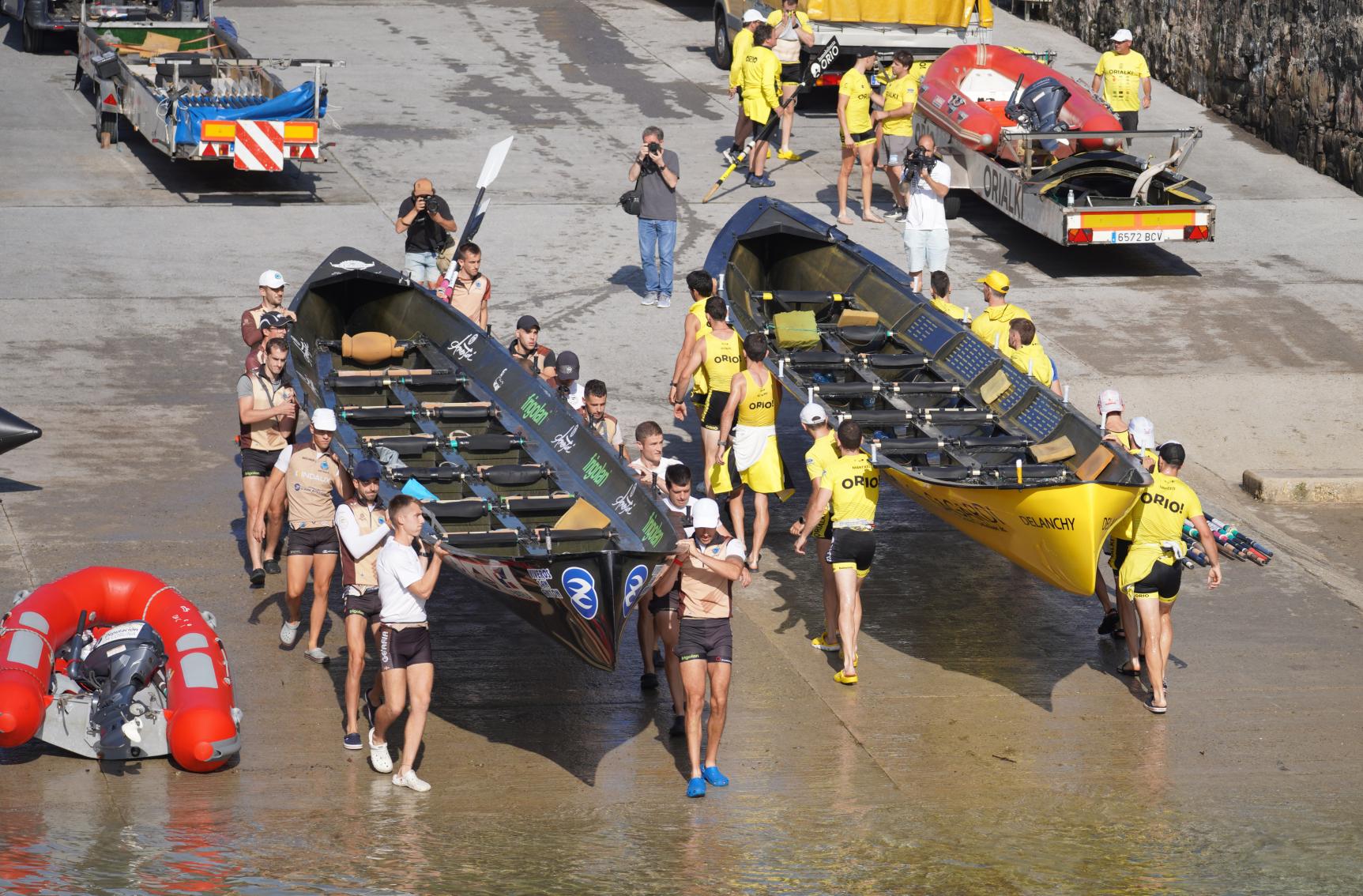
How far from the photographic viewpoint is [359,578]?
987 centimetres

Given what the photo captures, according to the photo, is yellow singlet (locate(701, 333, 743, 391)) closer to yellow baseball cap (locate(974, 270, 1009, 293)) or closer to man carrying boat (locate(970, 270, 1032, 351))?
man carrying boat (locate(970, 270, 1032, 351))

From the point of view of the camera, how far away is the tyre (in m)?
25.9

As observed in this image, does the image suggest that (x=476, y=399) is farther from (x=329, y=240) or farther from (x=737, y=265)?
(x=329, y=240)

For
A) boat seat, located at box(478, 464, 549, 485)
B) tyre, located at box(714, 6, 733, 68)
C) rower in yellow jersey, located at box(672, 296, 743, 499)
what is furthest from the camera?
tyre, located at box(714, 6, 733, 68)

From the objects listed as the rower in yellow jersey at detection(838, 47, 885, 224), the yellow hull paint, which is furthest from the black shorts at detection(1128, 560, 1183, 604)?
the rower in yellow jersey at detection(838, 47, 885, 224)

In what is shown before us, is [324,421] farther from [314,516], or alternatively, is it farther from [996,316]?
[996,316]

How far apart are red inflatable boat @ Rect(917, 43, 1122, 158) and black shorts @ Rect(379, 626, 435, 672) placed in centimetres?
1205

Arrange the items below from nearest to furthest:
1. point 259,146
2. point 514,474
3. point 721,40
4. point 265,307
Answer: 1. point 514,474
2. point 265,307
3. point 259,146
4. point 721,40

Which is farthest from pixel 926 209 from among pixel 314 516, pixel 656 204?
pixel 314 516

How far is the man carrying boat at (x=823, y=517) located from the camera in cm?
1104

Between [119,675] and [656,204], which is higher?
[656,204]

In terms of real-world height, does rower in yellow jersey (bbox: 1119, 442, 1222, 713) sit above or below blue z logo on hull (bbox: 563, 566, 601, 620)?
below

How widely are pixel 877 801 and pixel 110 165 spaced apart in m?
14.9

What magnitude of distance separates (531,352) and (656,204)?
4420mm
